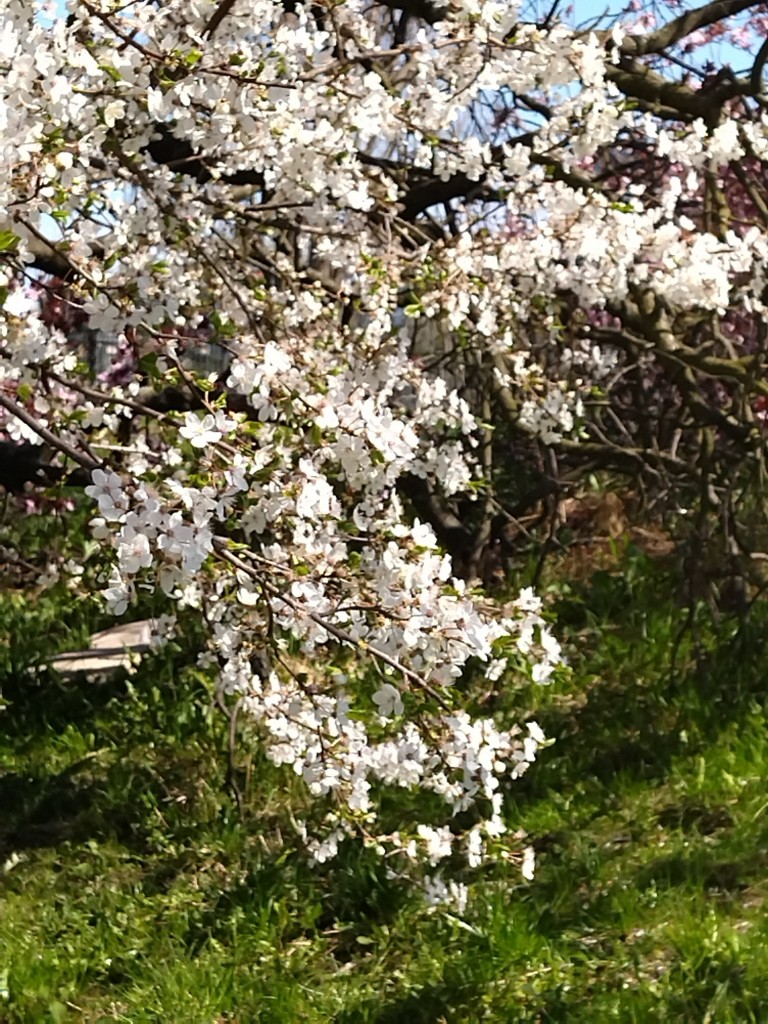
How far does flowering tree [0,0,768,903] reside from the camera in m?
2.02

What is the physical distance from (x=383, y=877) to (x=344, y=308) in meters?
1.69

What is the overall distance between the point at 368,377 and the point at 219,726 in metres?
1.42

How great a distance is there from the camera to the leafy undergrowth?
2607 mm

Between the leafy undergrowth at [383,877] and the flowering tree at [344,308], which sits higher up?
the flowering tree at [344,308]

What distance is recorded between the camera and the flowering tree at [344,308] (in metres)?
2.02

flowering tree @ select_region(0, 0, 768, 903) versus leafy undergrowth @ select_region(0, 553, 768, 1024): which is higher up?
flowering tree @ select_region(0, 0, 768, 903)

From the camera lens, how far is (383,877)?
3.02 metres

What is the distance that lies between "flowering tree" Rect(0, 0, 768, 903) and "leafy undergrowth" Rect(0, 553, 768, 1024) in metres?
0.20

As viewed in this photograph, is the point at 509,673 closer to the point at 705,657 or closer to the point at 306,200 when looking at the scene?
the point at 705,657

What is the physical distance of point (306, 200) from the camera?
10.4ft

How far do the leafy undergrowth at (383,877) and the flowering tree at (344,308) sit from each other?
203 mm

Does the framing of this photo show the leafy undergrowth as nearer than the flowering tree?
No

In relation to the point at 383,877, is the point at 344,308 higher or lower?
higher

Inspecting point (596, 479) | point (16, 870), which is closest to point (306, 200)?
point (16, 870)
